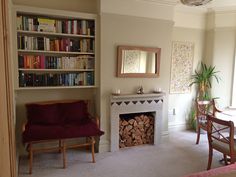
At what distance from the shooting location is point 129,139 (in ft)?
12.2

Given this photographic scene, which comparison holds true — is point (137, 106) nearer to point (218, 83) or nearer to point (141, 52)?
point (141, 52)

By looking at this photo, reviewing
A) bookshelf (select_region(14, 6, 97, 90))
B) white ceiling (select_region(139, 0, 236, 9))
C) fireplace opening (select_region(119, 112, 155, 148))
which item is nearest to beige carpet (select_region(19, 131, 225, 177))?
fireplace opening (select_region(119, 112, 155, 148))

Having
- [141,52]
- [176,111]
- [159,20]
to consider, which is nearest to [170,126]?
[176,111]

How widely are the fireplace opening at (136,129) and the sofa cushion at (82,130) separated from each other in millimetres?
661

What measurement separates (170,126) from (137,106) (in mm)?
1355

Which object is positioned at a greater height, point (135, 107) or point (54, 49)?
point (54, 49)

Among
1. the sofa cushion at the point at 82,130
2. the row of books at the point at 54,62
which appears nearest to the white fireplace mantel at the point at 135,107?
the sofa cushion at the point at 82,130

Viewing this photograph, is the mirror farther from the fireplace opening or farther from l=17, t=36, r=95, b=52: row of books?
the fireplace opening

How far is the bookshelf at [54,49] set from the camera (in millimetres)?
3096

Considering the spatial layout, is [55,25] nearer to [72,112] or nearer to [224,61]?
[72,112]

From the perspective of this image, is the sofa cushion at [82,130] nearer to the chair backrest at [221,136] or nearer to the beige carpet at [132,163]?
the beige carpet at [132,163]

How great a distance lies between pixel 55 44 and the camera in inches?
130

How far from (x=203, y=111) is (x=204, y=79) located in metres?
0.75

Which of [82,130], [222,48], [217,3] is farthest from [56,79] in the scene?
[222,48]
